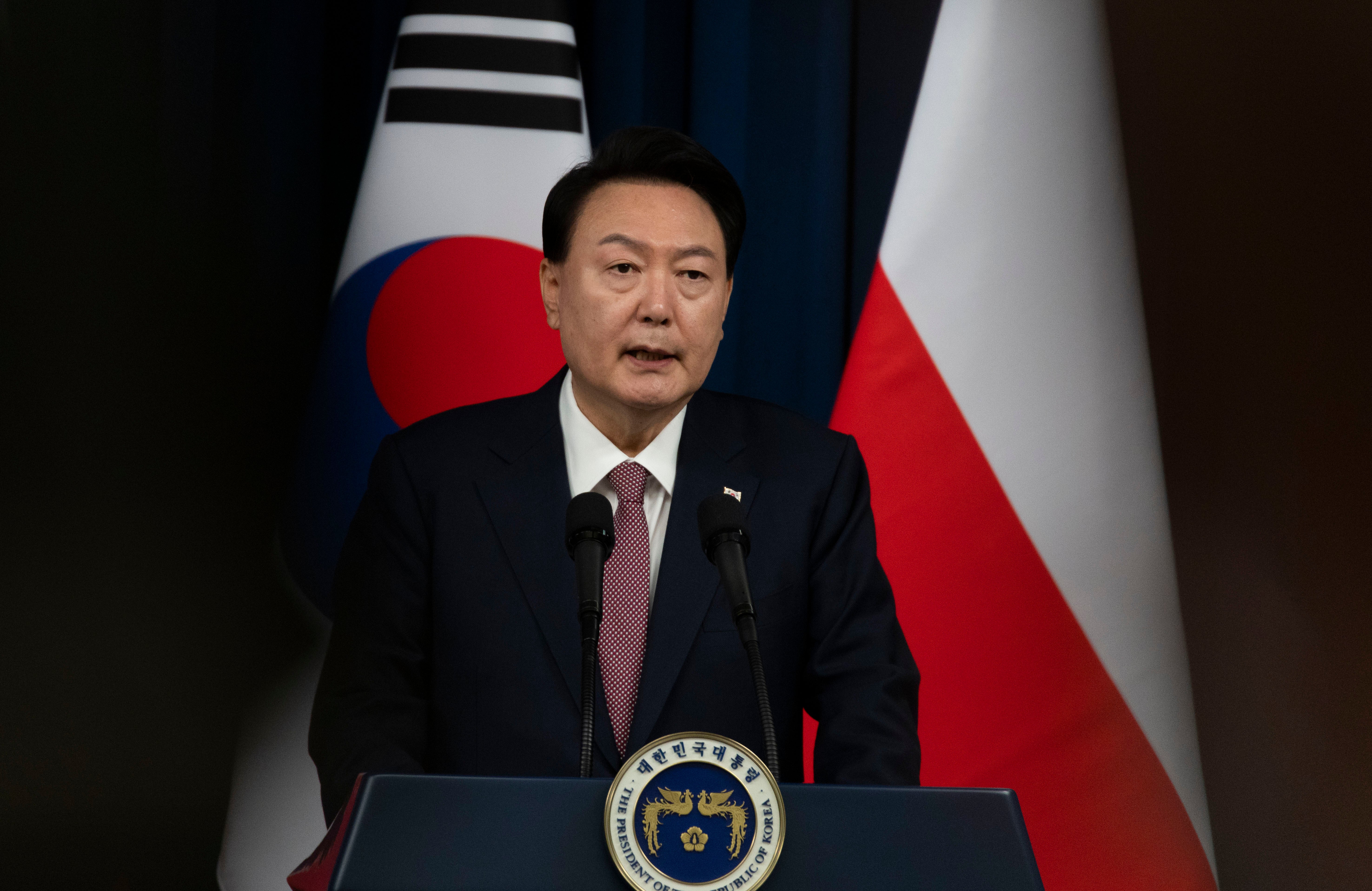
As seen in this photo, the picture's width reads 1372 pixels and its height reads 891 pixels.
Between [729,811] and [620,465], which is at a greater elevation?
[620,465]

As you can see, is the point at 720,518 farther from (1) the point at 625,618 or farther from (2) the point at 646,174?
(2) the point at 646,174

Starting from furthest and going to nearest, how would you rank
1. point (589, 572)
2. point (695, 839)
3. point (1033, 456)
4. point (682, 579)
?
point (1033, 456) → point (682, 579) → point (589, 572) → point (695, 839)

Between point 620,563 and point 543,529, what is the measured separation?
0.11 metres

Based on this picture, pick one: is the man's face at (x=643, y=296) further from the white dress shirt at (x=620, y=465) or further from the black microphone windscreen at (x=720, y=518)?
the black microphone windscreen at (x=720, y=518)

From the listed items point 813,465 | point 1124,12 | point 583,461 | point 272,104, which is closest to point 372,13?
point 272,104

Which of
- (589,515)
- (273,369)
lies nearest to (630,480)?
(589,515)

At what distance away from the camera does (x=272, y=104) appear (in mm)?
2051

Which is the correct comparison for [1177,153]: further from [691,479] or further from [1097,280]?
[691,479]

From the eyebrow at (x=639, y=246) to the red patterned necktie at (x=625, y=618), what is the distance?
33cm

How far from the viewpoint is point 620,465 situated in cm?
145

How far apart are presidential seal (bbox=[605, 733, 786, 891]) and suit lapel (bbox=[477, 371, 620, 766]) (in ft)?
1.75

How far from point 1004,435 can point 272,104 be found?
149 centimetres

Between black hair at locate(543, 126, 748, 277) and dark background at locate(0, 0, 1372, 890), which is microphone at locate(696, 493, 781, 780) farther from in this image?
dark background at locate(0, 0, 1372, 890)

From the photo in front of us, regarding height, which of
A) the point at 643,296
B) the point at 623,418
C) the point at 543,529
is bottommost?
the point at 543,529
